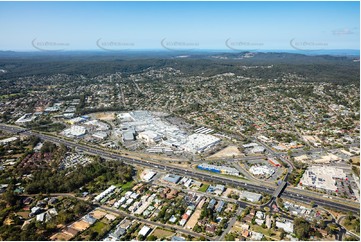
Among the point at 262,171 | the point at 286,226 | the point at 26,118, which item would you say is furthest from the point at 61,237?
the point at 26,118

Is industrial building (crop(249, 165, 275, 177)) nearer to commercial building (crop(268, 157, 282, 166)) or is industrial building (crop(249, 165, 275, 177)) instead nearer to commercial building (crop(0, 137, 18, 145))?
commercial building (crop(268, 157, 282, 166))

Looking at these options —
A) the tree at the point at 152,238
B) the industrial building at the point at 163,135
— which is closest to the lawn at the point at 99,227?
the tree at the point at 152,238

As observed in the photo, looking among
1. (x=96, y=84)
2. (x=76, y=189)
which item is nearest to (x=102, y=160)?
(x=76, y=189)

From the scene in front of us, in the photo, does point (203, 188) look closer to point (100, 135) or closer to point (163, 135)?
point (163, 135)

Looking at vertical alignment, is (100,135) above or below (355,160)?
above

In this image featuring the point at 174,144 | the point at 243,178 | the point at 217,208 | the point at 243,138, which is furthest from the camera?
the point at 243,138

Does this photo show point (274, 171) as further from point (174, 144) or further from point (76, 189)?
point (76, 189)

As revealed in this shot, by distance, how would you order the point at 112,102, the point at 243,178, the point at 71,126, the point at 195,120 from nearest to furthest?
the point at 243,178 < the point at 71,126 < the point at 195,120 < the point at 112,102
